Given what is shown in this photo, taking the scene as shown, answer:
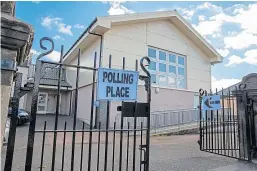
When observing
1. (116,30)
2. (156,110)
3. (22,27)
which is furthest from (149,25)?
(22,27)

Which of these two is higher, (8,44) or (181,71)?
(181,71)

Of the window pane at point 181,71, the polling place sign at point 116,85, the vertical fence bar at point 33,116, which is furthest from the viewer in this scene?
the window pane at point 181,71

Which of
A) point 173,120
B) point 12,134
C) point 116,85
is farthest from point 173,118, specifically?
point 12,134

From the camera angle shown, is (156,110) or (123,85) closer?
(123,85)

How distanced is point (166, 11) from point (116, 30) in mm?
4526

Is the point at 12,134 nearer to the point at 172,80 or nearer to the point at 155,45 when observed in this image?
the point at 155,45

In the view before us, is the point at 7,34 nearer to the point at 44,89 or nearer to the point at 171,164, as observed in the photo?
the point at 171,164

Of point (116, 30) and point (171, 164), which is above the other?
point (116, 30)

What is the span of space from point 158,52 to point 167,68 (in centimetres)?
137

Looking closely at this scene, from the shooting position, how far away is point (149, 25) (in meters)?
14.6

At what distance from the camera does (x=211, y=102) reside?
606cm

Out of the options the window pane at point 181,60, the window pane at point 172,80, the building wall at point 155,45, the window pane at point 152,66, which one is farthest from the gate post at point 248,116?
the window pane at point 181,60

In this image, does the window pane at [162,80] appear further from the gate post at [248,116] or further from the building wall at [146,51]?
the gate post at [248,116]

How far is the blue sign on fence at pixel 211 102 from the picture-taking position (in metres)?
5.89
